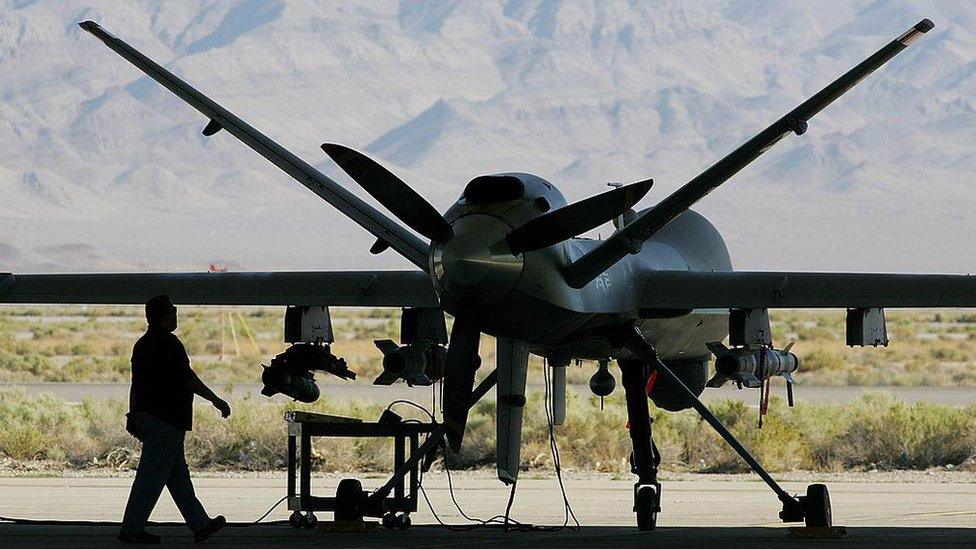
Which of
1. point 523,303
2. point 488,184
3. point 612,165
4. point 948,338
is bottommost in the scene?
point 523,303

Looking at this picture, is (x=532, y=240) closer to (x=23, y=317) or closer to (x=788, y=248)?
(x=23, y=317)

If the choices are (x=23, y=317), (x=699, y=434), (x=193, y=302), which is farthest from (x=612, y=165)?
(x=193, y=302)

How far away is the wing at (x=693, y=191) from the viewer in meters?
15.8

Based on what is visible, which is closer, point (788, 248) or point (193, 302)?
point (193, 302)

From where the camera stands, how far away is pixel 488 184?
15.8 meters

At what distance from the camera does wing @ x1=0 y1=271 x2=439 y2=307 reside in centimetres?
1845

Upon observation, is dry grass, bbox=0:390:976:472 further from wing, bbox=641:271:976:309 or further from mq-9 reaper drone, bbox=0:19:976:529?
wing, bbox=641:271:976:309

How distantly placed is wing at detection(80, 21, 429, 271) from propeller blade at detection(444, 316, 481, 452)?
4.05 feet

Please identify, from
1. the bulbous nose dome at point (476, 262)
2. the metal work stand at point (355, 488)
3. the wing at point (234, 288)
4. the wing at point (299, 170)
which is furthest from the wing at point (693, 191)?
the wing at point (234, 288)

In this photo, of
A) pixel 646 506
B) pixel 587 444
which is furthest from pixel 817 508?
pixel 587 444

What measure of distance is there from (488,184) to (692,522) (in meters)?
6.43

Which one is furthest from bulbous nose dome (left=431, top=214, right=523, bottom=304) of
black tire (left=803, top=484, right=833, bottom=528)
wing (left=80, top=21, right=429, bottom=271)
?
black tire (left=803, top=484, right=833, bottom=528)

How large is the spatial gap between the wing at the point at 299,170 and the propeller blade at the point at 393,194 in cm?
142

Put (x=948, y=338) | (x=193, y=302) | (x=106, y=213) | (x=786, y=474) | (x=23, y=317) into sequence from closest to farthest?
(x=193, y=302) → (x=786, y=474) → (x=948, y=338) → (x=23, y=317) → (x=106, y=213)
